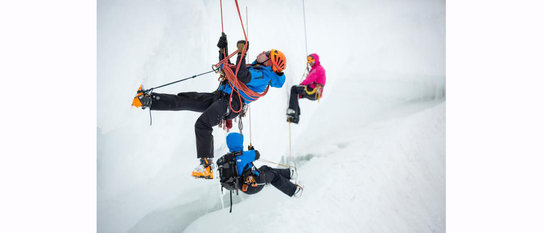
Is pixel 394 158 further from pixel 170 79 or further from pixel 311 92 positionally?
pixel 170 79

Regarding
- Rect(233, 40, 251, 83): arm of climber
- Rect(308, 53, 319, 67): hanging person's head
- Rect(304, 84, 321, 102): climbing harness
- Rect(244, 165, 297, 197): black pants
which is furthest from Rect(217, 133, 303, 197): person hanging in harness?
Rect(308, 53, 319, 67): hanging person's head

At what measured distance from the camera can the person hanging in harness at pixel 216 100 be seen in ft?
6.37

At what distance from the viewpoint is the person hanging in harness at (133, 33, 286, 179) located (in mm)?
1941

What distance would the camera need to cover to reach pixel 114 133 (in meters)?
2.90

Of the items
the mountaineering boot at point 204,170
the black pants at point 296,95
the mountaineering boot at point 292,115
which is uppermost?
the black pants at point 296,95

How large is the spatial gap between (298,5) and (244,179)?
2407 mm

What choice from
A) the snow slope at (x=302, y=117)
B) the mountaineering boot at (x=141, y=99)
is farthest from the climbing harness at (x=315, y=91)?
the mountaineering boot at (x=141, y=99)

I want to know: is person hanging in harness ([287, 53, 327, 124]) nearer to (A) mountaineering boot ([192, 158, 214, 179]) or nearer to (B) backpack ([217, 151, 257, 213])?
(B) backpack ([217, 151, 257, 213])

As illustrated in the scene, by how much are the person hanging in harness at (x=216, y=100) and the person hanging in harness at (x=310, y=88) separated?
0.90m

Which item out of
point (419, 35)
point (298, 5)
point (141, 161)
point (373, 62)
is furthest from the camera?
point (419, 35)

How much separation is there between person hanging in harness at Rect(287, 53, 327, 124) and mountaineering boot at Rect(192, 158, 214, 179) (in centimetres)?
144

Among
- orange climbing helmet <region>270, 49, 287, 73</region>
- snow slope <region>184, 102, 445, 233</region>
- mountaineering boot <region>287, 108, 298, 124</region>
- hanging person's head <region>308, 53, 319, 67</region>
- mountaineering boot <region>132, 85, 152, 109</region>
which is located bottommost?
snow slope <region>184, 102, 445, 233</region>

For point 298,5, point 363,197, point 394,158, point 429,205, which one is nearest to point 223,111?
point 298,5

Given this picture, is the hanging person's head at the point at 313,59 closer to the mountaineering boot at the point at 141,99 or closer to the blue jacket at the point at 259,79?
the blue jacket at the point at 259,79
